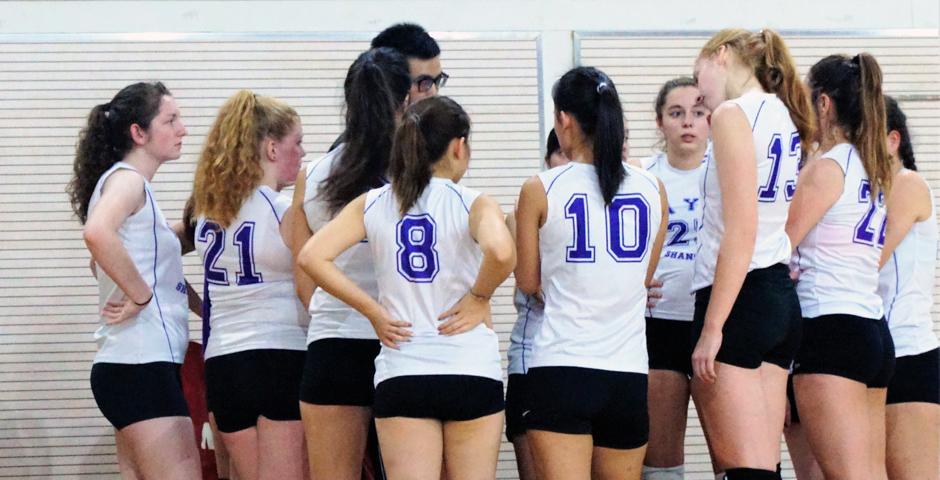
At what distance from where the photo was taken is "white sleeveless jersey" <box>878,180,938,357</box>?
4273 mm

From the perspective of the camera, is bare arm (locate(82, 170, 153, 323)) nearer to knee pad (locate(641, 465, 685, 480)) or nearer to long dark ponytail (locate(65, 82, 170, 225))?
long dark ponytail (locate(65, 82, 170, 225))

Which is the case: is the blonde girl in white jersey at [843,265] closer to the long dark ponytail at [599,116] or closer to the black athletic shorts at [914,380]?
the black athletic shorts at [914,380]

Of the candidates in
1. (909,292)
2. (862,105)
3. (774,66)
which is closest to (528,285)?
(774,66)

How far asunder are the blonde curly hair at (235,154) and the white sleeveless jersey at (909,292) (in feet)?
7.38

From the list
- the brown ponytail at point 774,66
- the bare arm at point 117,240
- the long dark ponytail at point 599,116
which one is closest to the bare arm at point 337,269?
the long dark ponytail at point 599,116

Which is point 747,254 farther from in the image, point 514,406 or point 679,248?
point 514,406

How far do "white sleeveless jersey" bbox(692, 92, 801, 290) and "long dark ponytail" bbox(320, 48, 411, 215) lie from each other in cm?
99

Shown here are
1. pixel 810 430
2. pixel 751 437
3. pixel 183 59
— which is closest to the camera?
pixel 751 437

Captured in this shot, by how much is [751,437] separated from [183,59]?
3259mm

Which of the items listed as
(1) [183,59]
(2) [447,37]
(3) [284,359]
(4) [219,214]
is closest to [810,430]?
(3) [284,359]

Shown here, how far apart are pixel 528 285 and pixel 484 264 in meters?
0.34

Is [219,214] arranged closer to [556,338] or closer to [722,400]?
[556,338]

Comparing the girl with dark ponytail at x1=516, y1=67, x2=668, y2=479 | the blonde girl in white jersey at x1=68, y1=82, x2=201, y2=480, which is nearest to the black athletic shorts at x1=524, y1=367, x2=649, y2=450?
the girl with dark ponytail at x1=516, y1=67, x2=668, y2=479

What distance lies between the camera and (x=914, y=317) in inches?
169
